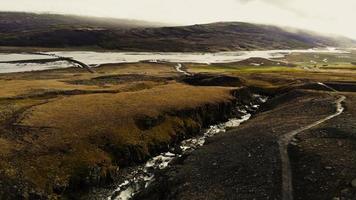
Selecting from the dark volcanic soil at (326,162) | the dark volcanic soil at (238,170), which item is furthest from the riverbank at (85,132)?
the dark volcanic soil at (326,162)

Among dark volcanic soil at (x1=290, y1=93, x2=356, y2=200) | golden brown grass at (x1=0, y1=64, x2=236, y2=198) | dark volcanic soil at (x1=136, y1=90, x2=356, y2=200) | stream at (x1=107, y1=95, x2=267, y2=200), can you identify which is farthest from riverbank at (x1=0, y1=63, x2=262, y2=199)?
dark volcanic soil at (x1=290, y1=93, x2=356, y2=200)

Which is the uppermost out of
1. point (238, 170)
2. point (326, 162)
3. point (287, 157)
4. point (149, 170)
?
point (326, 162)

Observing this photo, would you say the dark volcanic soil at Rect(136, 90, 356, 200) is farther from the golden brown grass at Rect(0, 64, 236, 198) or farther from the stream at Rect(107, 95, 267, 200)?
the golden brown grass at Rect(0, 64, 236, 198)

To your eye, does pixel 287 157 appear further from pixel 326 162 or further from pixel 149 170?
pixel 149 170

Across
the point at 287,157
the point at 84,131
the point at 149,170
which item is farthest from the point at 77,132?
the point at 287,157

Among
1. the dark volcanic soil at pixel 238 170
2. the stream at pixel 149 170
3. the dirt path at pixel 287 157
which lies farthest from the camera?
the stream at pixel 149 170

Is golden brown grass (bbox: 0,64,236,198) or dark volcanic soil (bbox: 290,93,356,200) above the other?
dark volcanic soil (bbox: 290,93,356,200)

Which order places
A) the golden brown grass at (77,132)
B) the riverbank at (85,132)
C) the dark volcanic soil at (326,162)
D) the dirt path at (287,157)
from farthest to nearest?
the golden brown grass at (77,132) < the riverbank at (85,132) < the dirt path at (287,157) < the dark volcanic soil at (326,162)

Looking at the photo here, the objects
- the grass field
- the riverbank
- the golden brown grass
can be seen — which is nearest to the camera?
the riverbank

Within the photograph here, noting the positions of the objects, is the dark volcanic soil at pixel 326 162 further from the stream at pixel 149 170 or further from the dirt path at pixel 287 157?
the stream at pixel 149 170
